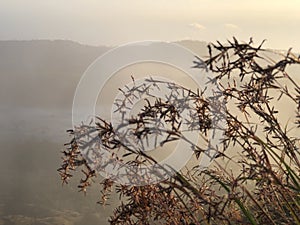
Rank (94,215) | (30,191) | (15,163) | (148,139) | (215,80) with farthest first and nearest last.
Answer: (15,163), (30,191), (94,215), (215,80), (148,139)

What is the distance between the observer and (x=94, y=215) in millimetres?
17578

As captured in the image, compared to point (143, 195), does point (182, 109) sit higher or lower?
higher

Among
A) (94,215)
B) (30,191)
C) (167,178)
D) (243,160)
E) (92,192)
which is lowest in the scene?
(167,178)

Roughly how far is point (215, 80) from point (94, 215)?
1563 cm

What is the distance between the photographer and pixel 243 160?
2473mm

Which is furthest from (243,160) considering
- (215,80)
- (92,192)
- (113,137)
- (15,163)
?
(15,163)

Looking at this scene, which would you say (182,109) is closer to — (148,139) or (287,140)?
(148,139)

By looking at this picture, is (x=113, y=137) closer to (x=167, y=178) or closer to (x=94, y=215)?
(x=167, y=178)

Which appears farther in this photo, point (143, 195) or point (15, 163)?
point (15, 163)

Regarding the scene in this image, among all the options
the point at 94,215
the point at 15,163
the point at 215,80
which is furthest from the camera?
the point at 15,163

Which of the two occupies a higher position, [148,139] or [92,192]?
[92,192]

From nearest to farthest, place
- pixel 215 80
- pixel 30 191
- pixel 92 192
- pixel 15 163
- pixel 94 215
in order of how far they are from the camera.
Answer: pixel 215 80, pixel 94 215, pixel 92 192, pixel 30 191, pixel 15 163

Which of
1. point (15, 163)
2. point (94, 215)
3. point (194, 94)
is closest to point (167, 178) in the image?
point (194, 94)

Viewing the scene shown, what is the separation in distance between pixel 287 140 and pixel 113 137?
2.29 feet
